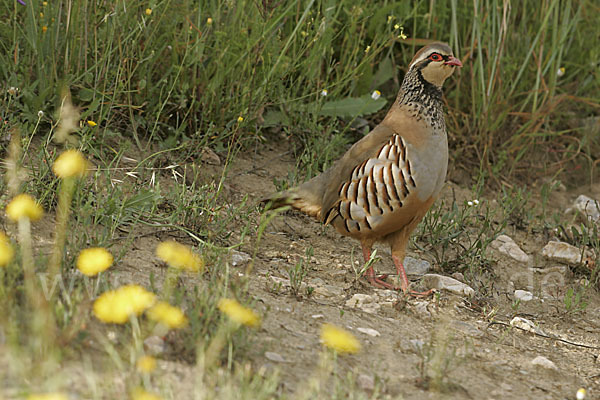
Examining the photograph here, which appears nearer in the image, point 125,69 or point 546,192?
point 125,69

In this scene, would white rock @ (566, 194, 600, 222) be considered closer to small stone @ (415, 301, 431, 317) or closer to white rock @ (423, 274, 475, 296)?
white rock @ (423, 274, 475, 296)

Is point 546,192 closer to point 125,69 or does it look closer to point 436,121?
point 436,121

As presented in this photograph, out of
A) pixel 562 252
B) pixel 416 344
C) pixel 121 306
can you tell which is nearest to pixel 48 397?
pixel 121 306

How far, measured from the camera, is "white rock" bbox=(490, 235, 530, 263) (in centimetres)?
490

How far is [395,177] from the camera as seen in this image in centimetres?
393

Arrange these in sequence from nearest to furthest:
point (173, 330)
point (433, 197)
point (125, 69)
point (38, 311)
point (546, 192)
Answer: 1. point (38, 311)
2. point (173, 330)
3. point (433, 197)
4. point (125, 69)
5. point (546, 192)

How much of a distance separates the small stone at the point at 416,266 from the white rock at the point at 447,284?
172 mm

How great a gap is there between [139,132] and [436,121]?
2.05 metres

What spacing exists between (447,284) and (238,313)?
1985 mm

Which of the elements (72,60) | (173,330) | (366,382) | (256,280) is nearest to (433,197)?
(256,280)

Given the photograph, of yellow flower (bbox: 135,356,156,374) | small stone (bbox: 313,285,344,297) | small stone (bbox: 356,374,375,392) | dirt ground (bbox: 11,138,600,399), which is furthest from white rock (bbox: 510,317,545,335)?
yellow flower (bbox: 135,356,156,374)

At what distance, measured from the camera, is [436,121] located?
4.15 metres

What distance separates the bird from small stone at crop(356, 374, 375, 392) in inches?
47.2

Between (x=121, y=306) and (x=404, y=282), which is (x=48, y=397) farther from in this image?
(x=404, y=282)
